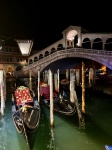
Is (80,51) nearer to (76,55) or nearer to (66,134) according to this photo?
(76,55)

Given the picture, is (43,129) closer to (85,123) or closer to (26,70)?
(85,123)

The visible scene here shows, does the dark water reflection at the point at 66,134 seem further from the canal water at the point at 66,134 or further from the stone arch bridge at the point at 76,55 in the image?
the stone arch bridge at the point at 76,55

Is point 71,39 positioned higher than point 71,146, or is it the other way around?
point 71,39

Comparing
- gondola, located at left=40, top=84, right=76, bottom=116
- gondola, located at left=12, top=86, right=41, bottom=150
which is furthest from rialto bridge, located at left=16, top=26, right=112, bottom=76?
gondola, located at left=12, top=86, right=41, bottom=150

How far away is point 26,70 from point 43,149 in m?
18.7

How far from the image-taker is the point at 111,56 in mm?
15367

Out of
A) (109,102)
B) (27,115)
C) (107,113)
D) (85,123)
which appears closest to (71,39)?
(109,102)

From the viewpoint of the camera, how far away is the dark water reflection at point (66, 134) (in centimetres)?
648

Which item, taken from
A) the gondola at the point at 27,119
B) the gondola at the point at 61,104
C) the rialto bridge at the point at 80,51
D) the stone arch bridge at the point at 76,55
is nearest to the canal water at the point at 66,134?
the gondola at the point at 61,104

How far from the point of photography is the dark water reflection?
6.48 m

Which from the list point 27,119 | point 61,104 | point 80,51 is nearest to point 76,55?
point 80,51

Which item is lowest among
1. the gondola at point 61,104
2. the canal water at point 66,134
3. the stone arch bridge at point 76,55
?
the canal water at point 66,134

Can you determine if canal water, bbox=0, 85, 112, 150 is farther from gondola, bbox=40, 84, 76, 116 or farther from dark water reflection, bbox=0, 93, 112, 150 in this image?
gondola, bbox=40, 84, 76, 116

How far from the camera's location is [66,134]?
7.46 m
